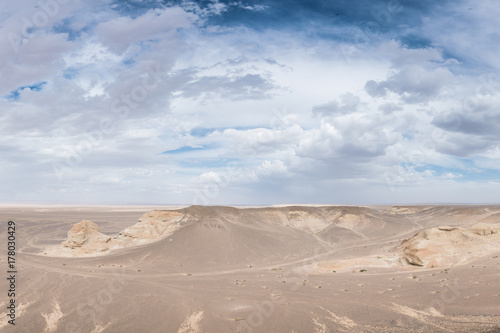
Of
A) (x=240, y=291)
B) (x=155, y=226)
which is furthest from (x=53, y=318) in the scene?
(x=155, y=226)

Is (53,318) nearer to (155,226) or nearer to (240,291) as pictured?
(240,291)

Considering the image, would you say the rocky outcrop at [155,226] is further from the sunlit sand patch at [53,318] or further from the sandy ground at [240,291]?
the sunlit sand patch at [53,318]

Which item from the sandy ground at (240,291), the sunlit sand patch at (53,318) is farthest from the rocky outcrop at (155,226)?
the sunlit sand patch at (53,318)

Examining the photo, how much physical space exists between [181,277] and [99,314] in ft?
39.4

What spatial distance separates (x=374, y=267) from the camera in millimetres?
31344

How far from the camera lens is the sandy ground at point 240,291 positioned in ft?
55.2

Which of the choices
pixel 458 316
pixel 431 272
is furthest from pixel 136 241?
pixel 458 316

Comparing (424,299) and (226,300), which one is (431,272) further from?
(226,300)

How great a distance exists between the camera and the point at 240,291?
944 inches

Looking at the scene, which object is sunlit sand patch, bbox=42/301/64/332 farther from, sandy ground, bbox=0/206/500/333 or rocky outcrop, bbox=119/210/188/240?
rocky outcrop, bbox=119/210/188/240

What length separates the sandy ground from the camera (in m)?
16.8

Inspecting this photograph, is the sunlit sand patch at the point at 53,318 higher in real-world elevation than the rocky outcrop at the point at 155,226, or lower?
lower

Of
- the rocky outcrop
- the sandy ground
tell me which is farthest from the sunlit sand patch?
the rocky outcrop

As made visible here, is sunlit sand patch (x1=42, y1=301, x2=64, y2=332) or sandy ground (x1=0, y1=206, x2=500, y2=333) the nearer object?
sandy ground (x1=0, y1=206, x2=500, y2=333)
